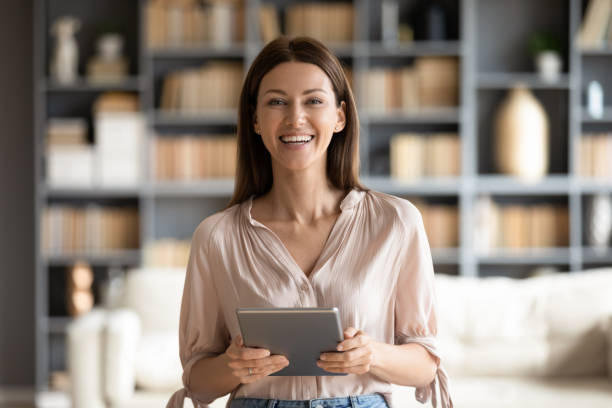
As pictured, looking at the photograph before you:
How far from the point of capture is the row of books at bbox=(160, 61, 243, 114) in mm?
4793

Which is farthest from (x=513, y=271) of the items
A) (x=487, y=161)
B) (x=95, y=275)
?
(x=95, y=275)

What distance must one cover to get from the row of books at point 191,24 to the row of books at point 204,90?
185mm

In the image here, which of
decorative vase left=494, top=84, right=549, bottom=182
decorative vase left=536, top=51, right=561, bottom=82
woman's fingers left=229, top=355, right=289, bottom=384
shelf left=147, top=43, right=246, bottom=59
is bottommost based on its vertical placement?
woman's fingers left=229, top=355, right=289, bottom=384

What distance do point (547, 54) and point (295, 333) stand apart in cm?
387

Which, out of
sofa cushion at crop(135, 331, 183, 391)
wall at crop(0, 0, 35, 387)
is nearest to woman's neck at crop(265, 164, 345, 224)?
sofa cushion at crop(135, 331, 183, 391)

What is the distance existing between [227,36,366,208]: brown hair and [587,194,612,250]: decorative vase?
3.46m

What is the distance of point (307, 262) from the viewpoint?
1.56 m

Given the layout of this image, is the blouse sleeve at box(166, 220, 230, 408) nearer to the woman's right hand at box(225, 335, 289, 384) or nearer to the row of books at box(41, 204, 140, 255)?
the woman's right hand at box(225, 335, 289, 384)

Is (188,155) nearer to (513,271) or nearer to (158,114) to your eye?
(158,114)

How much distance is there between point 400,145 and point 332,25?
0.86 meters

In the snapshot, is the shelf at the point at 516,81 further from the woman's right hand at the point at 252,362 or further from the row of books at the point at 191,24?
the woman's right hand at the point at 252,362

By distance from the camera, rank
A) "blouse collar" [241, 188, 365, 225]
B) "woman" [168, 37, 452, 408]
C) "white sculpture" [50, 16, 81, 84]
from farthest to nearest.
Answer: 1. "white sculpture" [50, 16, 81, 84]
2. "blouse collar" [241, 188, 365, 225]
3. "woman" [168, 37, 452, 408]

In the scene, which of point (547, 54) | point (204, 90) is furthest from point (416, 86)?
point (204, 90)

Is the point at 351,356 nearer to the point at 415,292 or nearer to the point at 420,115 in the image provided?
the point at 415,292
